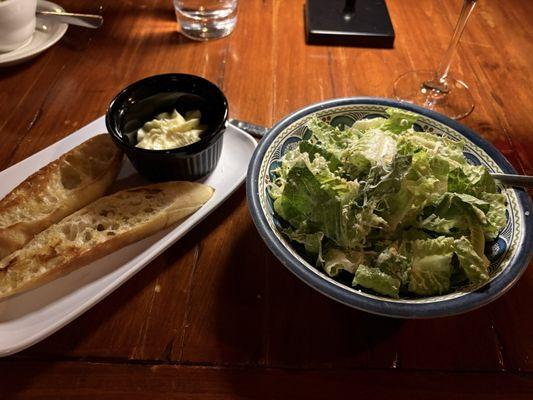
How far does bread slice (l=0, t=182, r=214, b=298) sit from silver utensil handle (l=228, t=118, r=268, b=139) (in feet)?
0.95

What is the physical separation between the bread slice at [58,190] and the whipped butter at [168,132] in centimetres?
9

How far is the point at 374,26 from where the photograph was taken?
5.48 feet

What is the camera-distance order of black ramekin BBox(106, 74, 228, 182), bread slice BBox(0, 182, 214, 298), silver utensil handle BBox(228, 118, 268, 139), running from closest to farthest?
bread slice BBox(0, 182, 214, 298)
black ramekin BBox(106, 74, 228, 182)
silver utensil handle BBox(228, 118, 268, 139)

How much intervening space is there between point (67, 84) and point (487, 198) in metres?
1.33

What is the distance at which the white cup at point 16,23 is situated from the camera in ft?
4.58

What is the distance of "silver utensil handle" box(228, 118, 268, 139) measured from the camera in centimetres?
125

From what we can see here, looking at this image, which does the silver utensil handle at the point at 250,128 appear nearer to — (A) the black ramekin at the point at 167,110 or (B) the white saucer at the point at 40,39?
(A) the black ramekin at the point at 167,110

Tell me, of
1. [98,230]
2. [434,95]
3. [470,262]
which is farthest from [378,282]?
[434,95]

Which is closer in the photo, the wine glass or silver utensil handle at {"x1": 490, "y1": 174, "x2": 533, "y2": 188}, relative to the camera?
silver utensil handle at {"x1": 490, "y1": 174, "x2": 533, "y2": 188}

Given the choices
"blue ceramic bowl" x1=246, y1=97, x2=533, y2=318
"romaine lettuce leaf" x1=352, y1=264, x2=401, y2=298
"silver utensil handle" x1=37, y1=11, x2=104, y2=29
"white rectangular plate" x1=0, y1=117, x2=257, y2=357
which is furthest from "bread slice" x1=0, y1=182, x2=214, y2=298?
"silver utensil handle" x1=37, y1=11, x2=104, y2=29

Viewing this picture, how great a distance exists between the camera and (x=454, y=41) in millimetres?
1419

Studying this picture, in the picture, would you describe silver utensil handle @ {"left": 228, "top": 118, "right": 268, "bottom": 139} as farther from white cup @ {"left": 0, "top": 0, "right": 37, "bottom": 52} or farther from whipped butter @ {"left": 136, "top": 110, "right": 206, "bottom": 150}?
white cup @ {"left": 0, "top": 0, "right": 37, "bottom": 52}

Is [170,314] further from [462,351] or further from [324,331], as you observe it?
[462,351]

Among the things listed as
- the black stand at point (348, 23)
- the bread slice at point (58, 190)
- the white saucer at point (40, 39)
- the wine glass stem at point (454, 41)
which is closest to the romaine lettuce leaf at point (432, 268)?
the bread slice at point (58, 190)
